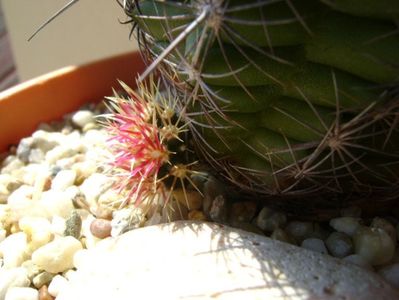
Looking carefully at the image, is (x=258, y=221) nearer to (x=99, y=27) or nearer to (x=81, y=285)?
(x=81, y=285)

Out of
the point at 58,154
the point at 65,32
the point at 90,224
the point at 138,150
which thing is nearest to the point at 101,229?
the point at 90,224

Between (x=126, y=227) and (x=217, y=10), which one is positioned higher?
(x=217, y=10)

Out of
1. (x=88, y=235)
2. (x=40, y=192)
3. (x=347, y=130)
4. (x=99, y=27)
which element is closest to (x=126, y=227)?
(x=88, y=235)

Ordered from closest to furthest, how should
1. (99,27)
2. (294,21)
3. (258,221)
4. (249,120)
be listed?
(294,21)
(249,120)
(258,221)
(99,27)

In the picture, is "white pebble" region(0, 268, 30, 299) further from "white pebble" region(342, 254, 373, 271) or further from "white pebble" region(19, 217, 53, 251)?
"white pebble" region(342, 254, 373, 271)

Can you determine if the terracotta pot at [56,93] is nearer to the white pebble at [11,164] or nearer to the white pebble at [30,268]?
the white pebble at [11,164]

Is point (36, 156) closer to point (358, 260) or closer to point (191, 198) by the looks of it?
point (191, 198)
